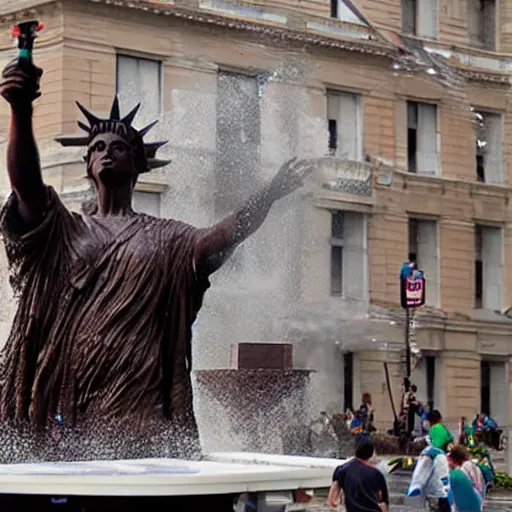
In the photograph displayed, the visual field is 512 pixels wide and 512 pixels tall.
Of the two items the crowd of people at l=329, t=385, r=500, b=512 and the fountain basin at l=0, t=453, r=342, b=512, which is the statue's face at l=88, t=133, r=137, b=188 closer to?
the crowd of people at l=329, t=385, r=500, b=512

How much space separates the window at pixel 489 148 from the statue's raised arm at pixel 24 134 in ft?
112

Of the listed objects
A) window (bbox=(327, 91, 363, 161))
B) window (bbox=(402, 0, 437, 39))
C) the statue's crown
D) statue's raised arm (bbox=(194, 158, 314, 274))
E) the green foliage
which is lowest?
the green foliage

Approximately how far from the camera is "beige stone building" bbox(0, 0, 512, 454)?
2947cm

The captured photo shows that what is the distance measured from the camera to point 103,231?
710 cm

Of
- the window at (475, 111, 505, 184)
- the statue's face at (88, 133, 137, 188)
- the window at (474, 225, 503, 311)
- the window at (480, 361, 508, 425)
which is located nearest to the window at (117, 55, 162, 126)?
the window at (475, 111, 505, 184)

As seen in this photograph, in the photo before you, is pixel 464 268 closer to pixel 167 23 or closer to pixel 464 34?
pixel 464 34

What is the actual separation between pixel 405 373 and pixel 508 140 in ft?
26.3

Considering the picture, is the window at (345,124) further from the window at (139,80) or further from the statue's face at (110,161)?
the statue's face at (110,161)

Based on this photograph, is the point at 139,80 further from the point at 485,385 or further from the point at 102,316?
the point at 102,316

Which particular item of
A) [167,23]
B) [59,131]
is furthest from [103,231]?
[167,23]

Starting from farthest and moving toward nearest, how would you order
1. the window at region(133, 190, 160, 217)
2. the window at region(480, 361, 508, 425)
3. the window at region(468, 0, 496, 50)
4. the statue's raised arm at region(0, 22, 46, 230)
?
the window at region(468, 0, 496, 50)
the window at region(480, 361, 508, 425)
the window at region(133, 190, 160, 217)
the statue's raised arm at region(0, 22, 46, 230)

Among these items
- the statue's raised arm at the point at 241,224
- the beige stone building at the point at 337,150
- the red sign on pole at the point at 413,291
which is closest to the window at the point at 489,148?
the beige stone building at the point at 337,150

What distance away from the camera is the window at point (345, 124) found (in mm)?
37219

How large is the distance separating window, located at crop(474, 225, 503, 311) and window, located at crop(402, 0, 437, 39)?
16.4ft
